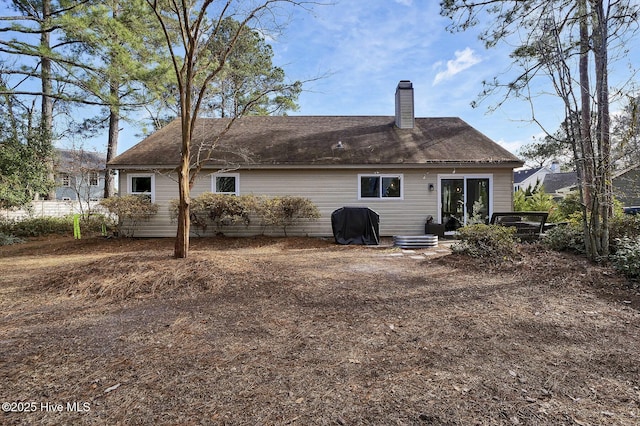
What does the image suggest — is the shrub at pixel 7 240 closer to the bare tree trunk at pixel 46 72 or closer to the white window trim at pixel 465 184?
the bare tree trunk at pixel 46 72

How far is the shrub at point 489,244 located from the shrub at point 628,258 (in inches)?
54.1

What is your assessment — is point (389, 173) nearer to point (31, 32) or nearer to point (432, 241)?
point (432, 241)

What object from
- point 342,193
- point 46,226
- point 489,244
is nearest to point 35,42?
point 46,226

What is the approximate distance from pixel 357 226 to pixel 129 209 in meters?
6.93

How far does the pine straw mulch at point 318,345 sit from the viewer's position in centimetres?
187

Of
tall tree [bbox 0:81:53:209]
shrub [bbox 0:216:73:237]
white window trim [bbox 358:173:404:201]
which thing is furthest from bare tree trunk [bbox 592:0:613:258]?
shrub [bbox 0:216:73:237]

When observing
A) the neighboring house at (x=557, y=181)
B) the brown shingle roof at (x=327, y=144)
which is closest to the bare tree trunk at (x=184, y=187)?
the brown shingle roof at (x=327, y=144)

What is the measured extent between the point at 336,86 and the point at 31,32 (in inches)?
431

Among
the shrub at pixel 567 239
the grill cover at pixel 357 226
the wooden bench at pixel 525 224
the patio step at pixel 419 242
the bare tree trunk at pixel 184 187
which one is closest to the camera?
the bare tree trunk at pixel 184 187

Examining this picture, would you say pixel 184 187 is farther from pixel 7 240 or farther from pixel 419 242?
pixel 7 240

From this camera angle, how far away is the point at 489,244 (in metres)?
6.22

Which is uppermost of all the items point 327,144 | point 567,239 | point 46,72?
point 46,72

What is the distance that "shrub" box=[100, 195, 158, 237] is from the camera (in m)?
9.55

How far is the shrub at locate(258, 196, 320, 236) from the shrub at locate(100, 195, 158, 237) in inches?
144
